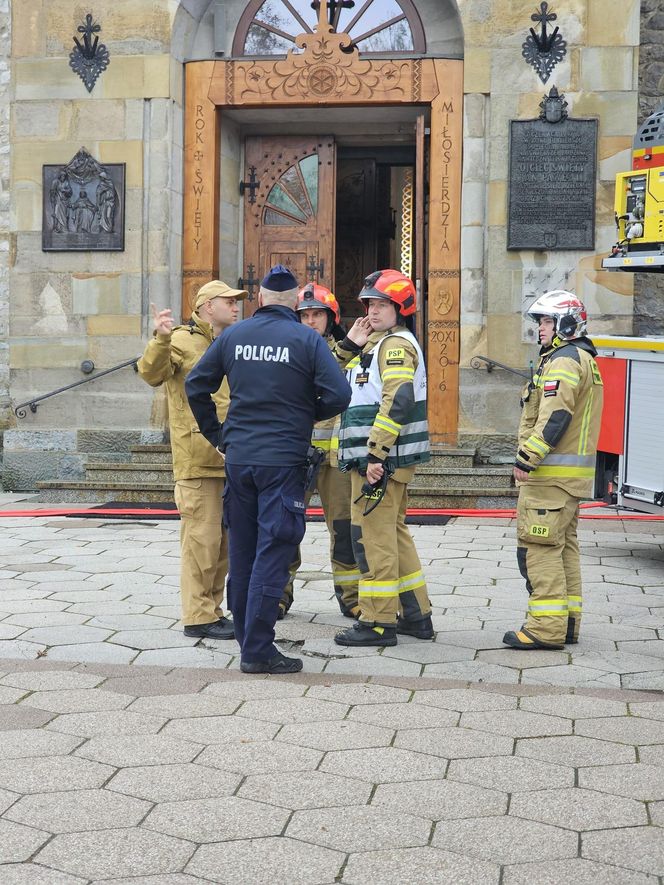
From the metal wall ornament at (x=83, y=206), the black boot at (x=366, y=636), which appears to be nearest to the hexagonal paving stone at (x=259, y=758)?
the black boot at (x=366, y=636)

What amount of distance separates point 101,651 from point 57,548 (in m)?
3.07

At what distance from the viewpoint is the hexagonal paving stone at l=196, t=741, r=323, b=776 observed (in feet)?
14.3

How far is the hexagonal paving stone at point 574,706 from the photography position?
5.04 metres

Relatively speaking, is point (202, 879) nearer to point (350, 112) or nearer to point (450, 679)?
point (450, 679)

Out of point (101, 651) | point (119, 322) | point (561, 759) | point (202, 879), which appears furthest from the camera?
point (119, 322)

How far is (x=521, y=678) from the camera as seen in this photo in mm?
5617

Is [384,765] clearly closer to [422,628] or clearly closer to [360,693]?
[360,693]

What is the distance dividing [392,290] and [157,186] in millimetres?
6486

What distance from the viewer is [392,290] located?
20.6 feet

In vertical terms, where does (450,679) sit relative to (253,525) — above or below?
below

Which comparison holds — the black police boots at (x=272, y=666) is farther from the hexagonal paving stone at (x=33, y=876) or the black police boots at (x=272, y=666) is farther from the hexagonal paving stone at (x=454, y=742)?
the hexagonal paving stone at (x=33, y=876)

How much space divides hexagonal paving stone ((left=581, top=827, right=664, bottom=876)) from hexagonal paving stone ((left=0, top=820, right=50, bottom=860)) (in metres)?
1.58

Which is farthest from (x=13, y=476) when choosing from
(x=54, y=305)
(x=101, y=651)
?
(x=101, y=651)

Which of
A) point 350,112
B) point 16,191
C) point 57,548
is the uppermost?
point 350,112
